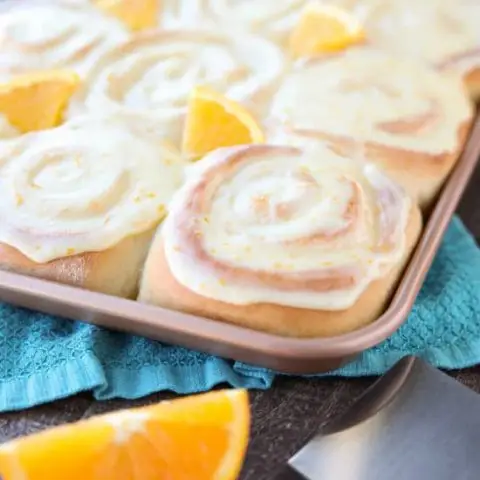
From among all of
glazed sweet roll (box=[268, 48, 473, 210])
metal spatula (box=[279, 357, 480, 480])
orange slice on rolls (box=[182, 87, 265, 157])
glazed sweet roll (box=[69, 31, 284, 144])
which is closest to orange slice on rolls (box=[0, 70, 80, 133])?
glazed sweet roll (box=[69, 31, 284, 144])

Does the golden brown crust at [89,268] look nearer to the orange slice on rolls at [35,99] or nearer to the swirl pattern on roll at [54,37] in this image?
the orange slice on rolls at [35,99]

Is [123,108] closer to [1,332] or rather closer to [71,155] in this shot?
[71,155]

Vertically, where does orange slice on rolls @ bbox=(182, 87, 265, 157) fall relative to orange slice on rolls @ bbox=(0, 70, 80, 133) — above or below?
above

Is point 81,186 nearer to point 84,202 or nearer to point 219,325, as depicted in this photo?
point 84,202

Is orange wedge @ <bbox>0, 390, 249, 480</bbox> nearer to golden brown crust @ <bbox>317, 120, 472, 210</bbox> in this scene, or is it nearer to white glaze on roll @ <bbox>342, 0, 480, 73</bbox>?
golden brown crust @ <bbox>317, 120, 472, 210</bbox>

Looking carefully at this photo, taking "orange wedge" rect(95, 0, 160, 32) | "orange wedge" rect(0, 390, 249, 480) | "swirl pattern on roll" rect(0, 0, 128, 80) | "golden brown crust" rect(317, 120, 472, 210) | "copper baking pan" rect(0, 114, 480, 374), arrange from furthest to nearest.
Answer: "orange wedge" rect(95, 0, 160, 32) → "swirl pattern on roll" rect(0, 0, 128, 80) → "golden brown crust" rect(317, 120, 472, 210) → "copper baking pan" rect(0, 114, 480, 374) → "orange wedge" rect(0, 390, 249, 480)
